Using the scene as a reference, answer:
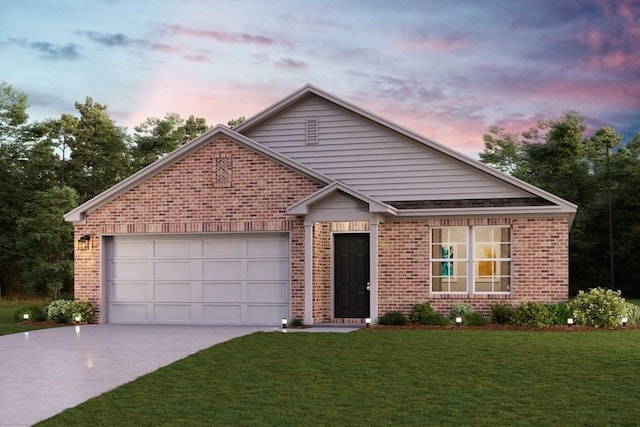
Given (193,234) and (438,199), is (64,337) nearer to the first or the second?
(193,234)

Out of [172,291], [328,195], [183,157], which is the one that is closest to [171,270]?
[172,291]

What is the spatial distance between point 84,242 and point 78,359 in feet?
26.6

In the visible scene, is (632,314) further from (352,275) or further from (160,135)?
(160,135)

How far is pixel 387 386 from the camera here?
420 inches

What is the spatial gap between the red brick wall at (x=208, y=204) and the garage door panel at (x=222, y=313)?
163 cm

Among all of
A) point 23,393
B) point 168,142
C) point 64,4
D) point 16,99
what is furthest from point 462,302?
point 16,99

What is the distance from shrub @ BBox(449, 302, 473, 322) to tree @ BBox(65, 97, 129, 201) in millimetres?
34305

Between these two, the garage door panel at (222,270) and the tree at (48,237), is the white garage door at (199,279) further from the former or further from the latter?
the tree at (48,237)

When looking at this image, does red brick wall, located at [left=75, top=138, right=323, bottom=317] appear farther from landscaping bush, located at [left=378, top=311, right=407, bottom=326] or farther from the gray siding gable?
the gray siding gable

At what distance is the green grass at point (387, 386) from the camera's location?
8.84 meters

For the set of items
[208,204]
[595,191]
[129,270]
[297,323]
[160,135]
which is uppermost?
[160,135]

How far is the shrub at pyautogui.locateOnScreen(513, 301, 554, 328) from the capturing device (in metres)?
18.4

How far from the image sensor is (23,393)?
10.7 m

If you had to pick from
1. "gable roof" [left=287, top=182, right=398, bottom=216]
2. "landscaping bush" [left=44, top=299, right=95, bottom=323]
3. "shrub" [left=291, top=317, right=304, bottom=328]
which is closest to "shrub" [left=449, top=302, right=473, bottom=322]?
"gable roof" [left=287, top=182, right=398, bottom=216]
